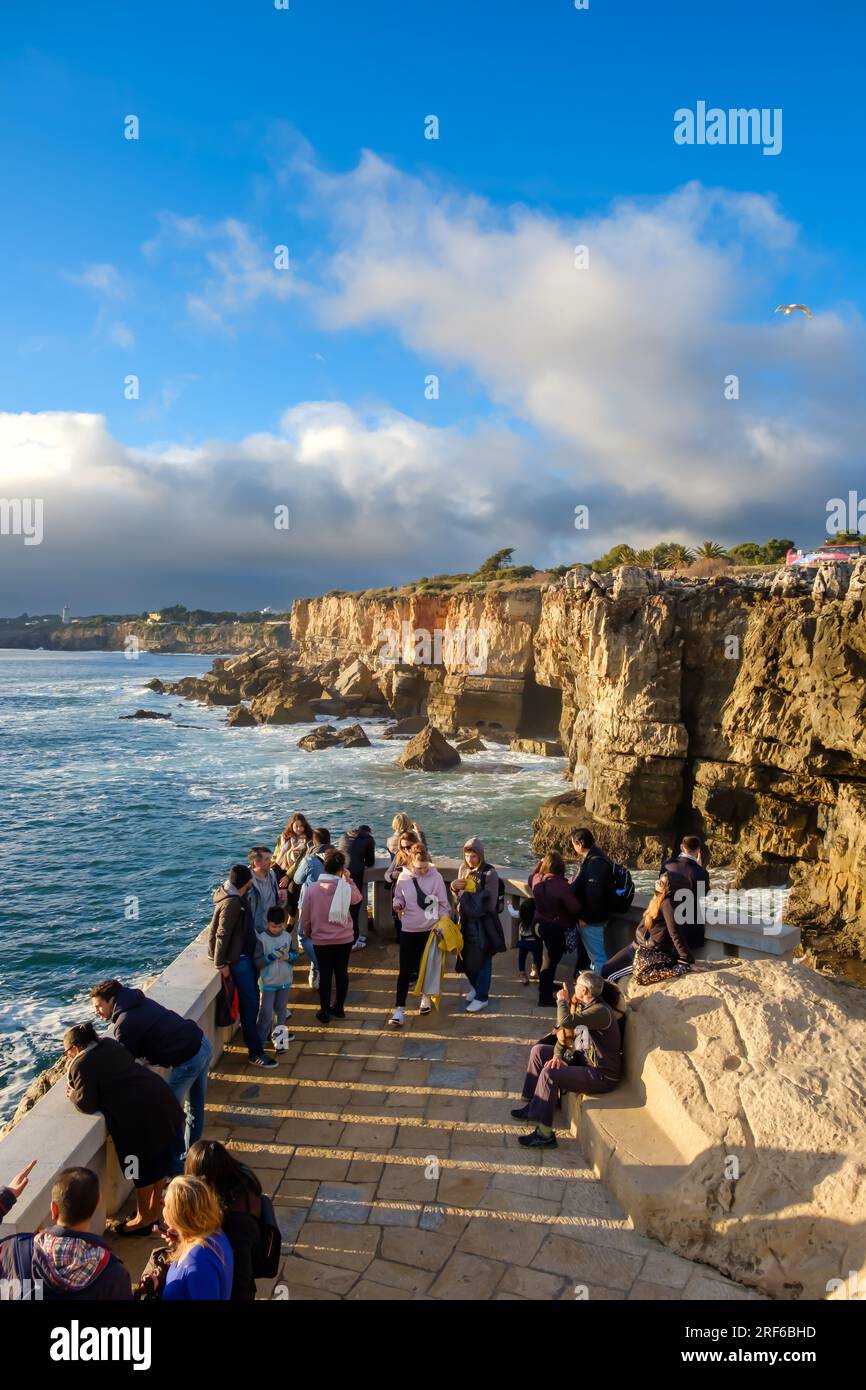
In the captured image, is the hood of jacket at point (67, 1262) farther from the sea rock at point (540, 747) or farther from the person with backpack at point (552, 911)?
the sea rock at point (540, 747)

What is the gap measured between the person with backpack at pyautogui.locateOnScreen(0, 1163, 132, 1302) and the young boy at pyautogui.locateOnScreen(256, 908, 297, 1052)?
10.3 feet

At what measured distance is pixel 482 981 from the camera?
710 cm

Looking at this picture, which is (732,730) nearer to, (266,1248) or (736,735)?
(736,735)

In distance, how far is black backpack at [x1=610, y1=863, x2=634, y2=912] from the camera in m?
7.02

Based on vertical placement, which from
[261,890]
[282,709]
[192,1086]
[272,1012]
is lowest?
[282,709]

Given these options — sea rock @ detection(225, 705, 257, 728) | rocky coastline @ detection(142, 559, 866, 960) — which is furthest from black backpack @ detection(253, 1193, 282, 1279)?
sea rock @ detection(225, 705, 257, 728)

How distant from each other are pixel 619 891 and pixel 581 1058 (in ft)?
6.39

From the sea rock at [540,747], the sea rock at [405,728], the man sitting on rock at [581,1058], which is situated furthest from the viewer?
the sea rock at [405,728]

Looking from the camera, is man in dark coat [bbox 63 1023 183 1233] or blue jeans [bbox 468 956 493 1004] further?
blue jeans [bbox 468 956 493 1004]

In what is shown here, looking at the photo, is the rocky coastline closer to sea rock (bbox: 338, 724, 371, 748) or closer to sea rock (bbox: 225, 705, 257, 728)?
sea rock (bbox: 338, 724, 371, 748)

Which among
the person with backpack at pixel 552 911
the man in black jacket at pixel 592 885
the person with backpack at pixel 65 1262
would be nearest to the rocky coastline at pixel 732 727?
the man in black jacket at pixel 592 885

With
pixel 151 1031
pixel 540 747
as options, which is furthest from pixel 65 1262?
pixel 540 747

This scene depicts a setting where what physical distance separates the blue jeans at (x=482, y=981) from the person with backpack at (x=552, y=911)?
531mm

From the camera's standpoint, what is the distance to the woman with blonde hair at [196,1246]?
9.68ft
